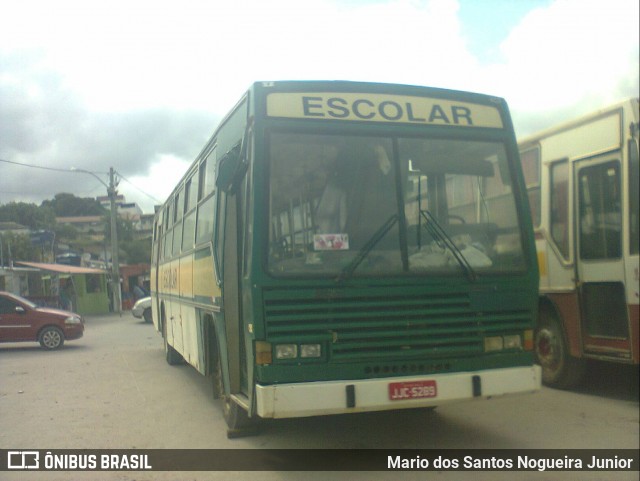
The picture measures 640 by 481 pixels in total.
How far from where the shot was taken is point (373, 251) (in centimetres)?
532

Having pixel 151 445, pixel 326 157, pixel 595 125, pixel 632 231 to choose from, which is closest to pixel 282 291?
pixel 326 157

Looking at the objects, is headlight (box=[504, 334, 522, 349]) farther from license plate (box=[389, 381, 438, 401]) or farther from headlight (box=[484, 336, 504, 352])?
license plate (box=[389, 381, 438, 401])

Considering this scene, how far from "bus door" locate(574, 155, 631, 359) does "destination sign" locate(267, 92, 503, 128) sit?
2.14m

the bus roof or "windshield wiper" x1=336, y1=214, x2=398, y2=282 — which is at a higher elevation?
the bus roof

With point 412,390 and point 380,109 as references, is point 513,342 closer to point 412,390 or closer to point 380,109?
point 412,390

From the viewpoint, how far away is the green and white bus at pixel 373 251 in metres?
5.10

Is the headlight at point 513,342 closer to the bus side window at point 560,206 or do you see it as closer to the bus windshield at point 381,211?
the bus windshield at point 381,211

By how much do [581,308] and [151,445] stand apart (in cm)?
509

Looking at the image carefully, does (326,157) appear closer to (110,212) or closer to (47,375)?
(47,375)

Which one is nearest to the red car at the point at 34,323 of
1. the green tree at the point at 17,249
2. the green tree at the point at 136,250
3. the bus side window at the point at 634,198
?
the green tree at the point at 17,249

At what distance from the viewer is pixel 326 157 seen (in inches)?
214

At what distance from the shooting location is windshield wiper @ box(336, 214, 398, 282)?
17.0ft

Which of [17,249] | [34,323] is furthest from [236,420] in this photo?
[34,323]

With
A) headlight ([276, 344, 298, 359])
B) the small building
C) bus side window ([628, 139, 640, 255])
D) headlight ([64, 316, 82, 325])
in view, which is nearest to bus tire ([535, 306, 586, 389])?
bus side window ([628, 139, 640, 255])
